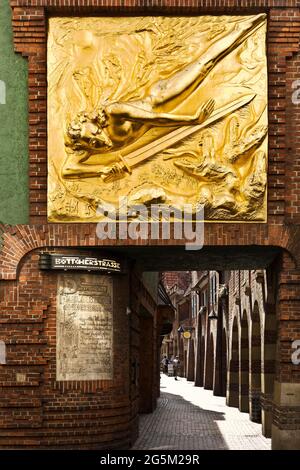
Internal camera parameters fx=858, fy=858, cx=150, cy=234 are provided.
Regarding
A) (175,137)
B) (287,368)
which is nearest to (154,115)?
(175,137)

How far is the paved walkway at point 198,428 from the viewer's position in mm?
19578

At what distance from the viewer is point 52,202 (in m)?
16.8

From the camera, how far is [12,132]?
1709 cm

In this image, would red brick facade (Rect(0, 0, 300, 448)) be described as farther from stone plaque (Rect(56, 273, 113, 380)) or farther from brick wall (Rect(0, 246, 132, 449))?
stone plaque (Rect(56, 273, 113, 380))

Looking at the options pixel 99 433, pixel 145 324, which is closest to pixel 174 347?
pixel 145 324

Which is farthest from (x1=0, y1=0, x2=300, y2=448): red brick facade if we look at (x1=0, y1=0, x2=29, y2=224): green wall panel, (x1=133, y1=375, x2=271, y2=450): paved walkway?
(x1=133, y1=375, x2=271, y2=450): paved walkway

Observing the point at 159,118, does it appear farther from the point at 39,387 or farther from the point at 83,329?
the point at 39,387

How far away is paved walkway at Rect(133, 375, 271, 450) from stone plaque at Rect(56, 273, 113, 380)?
2.74m

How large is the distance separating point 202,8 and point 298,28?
194cm

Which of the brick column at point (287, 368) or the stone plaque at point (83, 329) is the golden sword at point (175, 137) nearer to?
the stone plaque at point (83, 329)

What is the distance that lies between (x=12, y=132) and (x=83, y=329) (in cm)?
416

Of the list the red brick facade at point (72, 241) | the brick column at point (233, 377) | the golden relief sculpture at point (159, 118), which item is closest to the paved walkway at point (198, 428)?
the brick column at point (233, 377)

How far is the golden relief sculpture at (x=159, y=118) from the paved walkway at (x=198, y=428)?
579 cm

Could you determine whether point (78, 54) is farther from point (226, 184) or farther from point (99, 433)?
point (99, 433)
